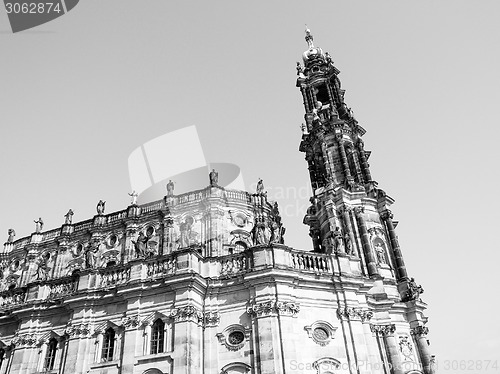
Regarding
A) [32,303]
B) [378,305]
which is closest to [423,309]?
[378,305]

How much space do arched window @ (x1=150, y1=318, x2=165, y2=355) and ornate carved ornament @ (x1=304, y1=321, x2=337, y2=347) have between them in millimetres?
6849

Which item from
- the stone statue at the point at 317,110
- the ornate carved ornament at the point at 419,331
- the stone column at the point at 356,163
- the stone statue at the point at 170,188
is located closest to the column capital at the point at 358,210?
the stone column at the point at 356,163

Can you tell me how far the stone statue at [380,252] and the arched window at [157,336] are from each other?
51.1ft

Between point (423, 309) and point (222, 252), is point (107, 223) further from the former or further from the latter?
point (423, 309)

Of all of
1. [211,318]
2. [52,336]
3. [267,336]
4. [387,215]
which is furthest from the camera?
[387,215]

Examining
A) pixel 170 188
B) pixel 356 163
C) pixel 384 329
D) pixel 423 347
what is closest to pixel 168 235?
pixel 170 188

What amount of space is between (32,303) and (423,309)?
23079 mm

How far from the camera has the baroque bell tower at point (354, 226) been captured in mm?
25562

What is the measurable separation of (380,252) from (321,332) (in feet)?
34.3

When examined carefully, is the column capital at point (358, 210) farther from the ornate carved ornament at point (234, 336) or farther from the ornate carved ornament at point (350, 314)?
the ornate carved ornament at point (234, 336)

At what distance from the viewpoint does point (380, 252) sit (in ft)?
99.2

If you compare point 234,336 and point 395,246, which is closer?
point 234,336

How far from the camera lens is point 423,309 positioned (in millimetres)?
28219

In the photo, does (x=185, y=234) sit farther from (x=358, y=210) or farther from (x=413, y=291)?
(x=413, y=291)
